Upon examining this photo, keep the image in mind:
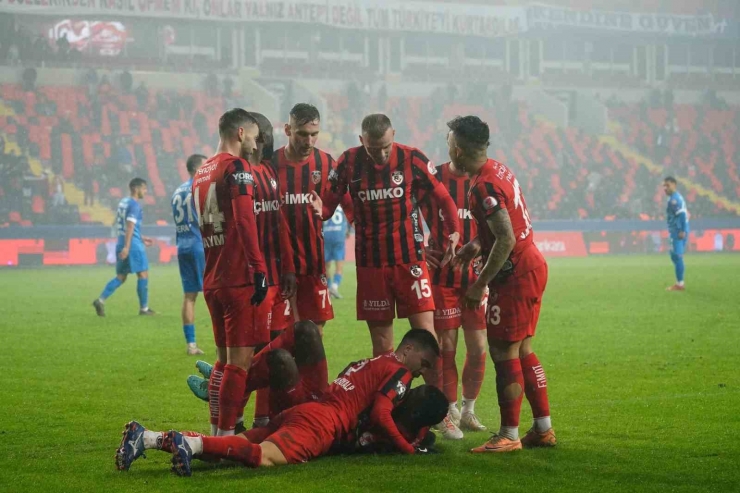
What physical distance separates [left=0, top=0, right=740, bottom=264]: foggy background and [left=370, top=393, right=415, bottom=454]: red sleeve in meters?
22.2

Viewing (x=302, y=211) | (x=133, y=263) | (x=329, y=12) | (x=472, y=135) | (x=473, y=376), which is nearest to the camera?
(x=472, y=135)

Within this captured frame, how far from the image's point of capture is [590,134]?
45500mm

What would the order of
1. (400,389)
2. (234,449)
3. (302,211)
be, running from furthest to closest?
1. (302,211)
2. (400,389)
3. (234,449)

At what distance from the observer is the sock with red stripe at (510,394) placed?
5.74m

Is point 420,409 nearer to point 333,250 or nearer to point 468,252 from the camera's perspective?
point 468,252

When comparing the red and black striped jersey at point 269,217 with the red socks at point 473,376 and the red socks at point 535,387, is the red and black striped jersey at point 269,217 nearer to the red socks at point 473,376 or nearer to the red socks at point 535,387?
the red socks at point 473,376

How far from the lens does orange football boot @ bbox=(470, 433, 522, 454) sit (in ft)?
18.5

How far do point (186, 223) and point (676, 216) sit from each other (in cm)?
1162

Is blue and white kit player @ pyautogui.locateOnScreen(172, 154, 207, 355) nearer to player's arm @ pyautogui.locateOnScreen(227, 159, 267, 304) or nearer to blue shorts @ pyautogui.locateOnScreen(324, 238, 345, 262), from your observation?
player's arm @ pyautogui.locateOnScreen(227, 159, 267, 304)

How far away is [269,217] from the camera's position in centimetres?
645

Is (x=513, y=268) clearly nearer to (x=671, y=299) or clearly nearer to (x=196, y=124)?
(x=671, y=299)

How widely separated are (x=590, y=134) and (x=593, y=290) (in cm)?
2914

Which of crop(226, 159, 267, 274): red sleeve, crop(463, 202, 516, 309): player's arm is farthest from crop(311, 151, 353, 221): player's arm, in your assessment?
crop(463, 202, 516, 309): player's arm

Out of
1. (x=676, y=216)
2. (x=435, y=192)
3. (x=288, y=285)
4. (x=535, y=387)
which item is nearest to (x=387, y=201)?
(x=435, y=192)
